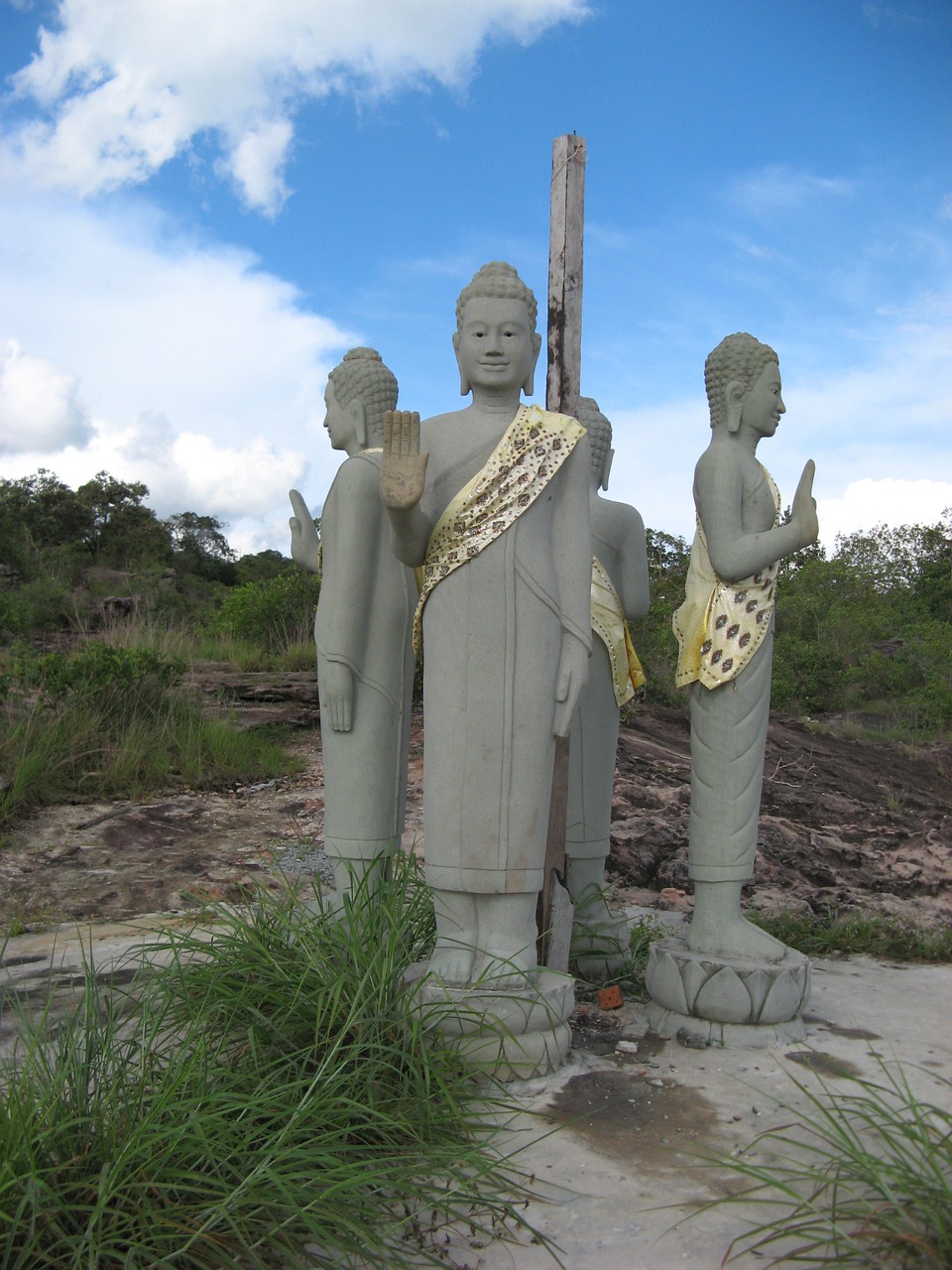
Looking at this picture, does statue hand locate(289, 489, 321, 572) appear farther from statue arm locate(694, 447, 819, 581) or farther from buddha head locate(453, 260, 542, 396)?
statue arm locate(694, 447, 819, 581)

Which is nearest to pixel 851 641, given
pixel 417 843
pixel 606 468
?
pixel 417 843

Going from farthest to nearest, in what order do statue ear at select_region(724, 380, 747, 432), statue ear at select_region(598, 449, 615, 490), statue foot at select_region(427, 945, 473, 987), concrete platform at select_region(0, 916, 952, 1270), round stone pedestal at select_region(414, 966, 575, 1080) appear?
statue ear at select_region(598, 449, 615, 490) → statue ear at select_region(724, 380, 747, 432) → statue foot at select_region(427, 945, 473, 987) → round stone pedestal at select_region(414, 966, 575, 1080) → concrete platform at select_region(0, 916, 952, 1270)

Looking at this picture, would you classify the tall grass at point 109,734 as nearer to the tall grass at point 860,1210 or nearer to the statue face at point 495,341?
the statue face at point 495,341

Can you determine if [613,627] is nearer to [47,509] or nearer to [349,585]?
[349,585]

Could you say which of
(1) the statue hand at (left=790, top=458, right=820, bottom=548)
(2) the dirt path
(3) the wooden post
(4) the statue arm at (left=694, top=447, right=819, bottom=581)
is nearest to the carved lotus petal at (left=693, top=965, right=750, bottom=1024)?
(3) the wooden post

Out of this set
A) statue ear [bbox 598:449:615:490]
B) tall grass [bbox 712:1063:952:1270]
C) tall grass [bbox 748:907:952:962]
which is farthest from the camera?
tall grass [bbox 748:907:952:962]

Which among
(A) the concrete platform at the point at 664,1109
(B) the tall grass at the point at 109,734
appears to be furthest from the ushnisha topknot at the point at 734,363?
(B) the tall grass at the point at 109,734

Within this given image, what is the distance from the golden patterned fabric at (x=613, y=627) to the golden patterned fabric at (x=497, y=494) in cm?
94

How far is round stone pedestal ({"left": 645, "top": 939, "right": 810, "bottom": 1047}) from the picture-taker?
363 cm

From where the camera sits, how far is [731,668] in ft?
12.5

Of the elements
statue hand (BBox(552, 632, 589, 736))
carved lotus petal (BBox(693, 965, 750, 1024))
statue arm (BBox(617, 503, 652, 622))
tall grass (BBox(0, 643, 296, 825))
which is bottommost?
carved lotus petal (BBox(693, 965, 750, 1024))

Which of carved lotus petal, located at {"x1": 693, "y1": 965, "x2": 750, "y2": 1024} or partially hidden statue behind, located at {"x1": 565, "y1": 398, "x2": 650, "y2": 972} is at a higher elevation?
partially hidden statue behind, located at {"x1": 565, "y1": 398, "x2": 650, "y2": 972}

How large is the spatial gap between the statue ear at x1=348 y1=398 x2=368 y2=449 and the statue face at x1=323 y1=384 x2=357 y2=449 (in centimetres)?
2

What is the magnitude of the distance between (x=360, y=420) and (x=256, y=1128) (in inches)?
106
